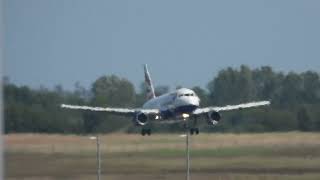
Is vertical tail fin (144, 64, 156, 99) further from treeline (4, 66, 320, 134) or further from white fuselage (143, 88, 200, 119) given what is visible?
white fuselage (143, 88, 200, 119)

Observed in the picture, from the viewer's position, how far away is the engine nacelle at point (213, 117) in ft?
201

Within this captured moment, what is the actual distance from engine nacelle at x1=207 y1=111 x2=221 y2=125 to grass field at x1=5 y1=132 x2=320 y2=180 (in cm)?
575

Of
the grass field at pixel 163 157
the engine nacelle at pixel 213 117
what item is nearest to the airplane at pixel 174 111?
the engine nacelle at pixel 213 117

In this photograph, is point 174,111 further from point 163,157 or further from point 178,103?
point 163,157

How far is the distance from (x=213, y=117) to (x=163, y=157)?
21.8m

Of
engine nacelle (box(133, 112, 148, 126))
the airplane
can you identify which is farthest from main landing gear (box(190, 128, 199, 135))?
engine nacelle (box(133, 112, 148, 126))

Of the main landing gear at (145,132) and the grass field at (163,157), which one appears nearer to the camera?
the grass field at (163,157)

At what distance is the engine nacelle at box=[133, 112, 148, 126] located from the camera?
61.4 metres

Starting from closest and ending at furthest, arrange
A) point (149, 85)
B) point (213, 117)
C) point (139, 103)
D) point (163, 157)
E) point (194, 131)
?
point (163, 157) < point (194, 131) < point (213, 117) < point (149, 85) < point (139, 103)

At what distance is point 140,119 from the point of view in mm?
61531

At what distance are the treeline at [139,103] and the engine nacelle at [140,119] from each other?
0.71 meters

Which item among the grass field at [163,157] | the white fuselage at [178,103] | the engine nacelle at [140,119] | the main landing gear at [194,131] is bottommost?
the grass field at [163,157]

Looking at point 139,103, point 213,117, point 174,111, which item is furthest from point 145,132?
point 139,103

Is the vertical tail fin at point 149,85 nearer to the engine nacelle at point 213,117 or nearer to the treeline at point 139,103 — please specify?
the treeline at point 139,103
